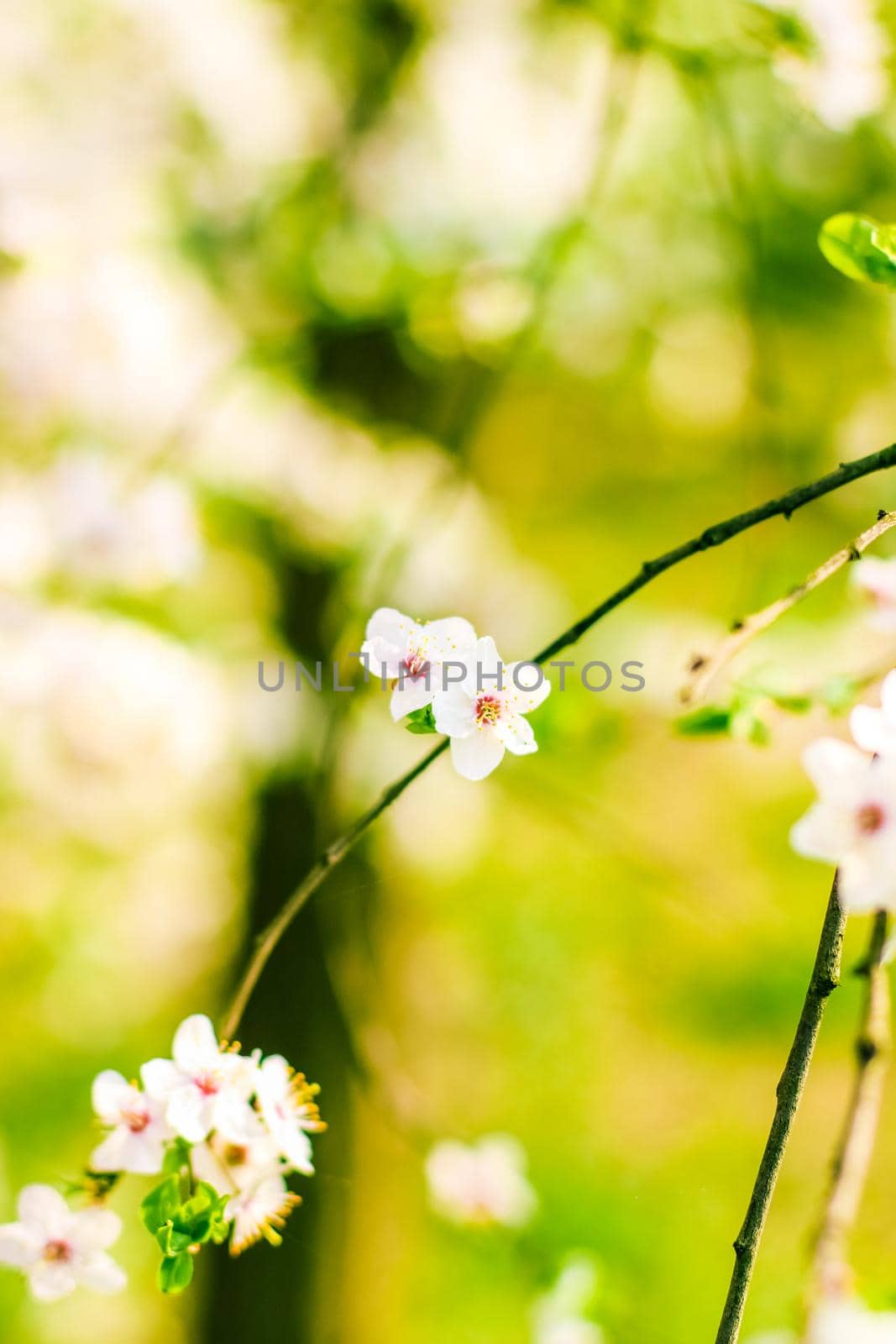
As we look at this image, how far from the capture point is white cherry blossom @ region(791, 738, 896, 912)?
1.13 ft

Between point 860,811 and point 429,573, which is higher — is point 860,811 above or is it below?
below

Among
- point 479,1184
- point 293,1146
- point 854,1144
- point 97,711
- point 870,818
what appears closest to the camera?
point 870,818

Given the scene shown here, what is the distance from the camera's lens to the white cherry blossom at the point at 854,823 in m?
0.35

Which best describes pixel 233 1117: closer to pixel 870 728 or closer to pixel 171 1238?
pixel 171 1238

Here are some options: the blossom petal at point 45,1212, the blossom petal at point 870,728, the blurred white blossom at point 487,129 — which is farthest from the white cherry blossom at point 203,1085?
the blurred white blossom at point 487,129

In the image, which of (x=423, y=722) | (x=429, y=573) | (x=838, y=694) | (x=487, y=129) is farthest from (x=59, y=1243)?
(x=487, y=129)

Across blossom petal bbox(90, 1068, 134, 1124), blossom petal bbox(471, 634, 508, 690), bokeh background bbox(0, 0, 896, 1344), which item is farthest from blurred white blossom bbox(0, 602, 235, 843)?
blossom petal bbox(471, 634, 508, 690)

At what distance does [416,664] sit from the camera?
1.51 ft

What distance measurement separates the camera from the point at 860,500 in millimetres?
1798

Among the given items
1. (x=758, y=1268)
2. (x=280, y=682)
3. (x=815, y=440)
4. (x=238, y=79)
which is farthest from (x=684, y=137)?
(x=758, y=1268)

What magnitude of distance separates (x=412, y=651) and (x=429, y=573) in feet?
4.29

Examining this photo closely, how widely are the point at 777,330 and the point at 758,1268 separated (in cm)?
191

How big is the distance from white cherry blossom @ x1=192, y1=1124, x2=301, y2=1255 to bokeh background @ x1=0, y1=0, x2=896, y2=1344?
0.54 feet

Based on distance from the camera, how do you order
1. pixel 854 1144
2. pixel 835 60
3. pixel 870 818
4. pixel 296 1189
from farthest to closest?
pixel 296 1189, pixel 835 60, pixel 854 1144, pixel 870 818
